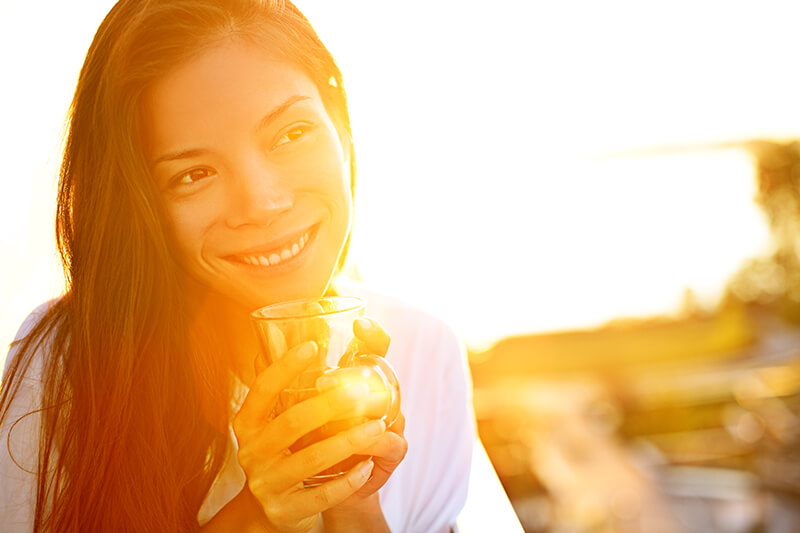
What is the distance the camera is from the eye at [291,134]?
1080mm

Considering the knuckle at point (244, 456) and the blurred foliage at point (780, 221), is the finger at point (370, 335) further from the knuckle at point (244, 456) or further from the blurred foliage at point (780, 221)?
the blurred foliage at point (780, 221)

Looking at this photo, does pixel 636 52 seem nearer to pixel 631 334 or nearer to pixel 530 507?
pixel 530 507

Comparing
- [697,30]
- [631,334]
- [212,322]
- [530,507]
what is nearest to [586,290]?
[631,334]

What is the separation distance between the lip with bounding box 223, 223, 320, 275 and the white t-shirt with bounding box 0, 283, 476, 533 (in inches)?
16.0

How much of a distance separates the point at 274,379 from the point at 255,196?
0.33 metres

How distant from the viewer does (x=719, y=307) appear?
39.4 feet

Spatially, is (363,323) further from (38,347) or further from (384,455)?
(38,347)

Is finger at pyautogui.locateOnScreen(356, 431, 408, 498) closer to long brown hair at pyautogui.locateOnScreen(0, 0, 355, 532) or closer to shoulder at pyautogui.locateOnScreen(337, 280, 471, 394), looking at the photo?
long brown hair at pyautogui.locateOnScreen(0, 0, 355, 532)

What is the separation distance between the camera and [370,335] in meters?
0.94

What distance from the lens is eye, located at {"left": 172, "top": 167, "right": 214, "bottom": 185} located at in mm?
1059

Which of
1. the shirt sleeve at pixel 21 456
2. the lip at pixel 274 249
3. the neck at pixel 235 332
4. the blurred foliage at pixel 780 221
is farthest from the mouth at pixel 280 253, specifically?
the blurred foliage at pixel 780 221

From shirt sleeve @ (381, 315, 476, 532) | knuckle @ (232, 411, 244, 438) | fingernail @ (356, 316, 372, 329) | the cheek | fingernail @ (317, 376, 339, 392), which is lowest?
shirt sleeve @ (381, 315, 476, 532)

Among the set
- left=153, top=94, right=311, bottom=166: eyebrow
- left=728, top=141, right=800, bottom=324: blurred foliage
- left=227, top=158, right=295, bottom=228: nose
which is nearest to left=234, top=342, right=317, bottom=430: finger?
left=227, top=158, right=295, bottom=228: nose

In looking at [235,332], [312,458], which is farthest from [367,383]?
[235,332]
